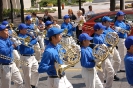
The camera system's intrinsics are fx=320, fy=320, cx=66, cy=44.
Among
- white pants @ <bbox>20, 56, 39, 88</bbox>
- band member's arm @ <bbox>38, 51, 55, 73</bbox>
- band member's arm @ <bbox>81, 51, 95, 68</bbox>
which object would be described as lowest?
white pants @ <bbox>20, 56, 39, 88</bbox>

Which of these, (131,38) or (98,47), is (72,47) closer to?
(98,47)

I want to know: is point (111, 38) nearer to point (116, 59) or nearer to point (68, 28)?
point (116, 59)

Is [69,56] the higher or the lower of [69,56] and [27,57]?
Answer: the higher

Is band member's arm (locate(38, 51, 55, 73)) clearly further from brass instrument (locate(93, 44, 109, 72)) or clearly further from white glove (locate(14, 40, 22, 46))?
white glove (locate(14, 40, 22, 46))

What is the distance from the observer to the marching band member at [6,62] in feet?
23.6

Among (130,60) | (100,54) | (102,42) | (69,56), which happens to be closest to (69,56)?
(69,56)

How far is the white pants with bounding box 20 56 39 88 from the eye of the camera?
326 inches

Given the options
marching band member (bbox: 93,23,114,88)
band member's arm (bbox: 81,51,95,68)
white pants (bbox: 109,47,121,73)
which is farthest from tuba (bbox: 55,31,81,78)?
white pants (bbox: 109,47,121,73)

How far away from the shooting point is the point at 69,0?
51.0m

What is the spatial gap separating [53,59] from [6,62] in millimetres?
1924

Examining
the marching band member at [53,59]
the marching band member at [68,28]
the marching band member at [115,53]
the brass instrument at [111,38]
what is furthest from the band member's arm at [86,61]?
the marching band member at [68,28]

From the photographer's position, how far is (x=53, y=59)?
227 inches

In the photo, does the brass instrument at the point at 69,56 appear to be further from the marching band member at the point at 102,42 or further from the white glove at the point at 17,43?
the white glove at the point at 17,43

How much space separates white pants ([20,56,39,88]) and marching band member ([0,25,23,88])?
804mm
